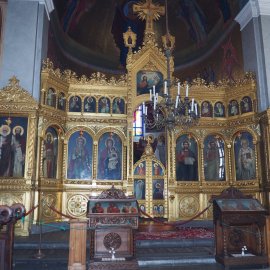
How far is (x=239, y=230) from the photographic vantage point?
20.7 ft

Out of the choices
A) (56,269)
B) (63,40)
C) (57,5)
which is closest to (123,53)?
(63,40)

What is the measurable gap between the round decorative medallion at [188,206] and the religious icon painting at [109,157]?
2227 millimetres

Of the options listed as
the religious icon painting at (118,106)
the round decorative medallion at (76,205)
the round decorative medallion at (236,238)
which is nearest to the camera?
the round decorative medallion at (236,238)

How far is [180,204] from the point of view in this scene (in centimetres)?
1052

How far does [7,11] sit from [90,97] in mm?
3620

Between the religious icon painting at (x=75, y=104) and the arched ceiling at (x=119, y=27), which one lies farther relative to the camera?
the arched ceiling at (x=119, y=27)

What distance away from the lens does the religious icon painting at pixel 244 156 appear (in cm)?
1005

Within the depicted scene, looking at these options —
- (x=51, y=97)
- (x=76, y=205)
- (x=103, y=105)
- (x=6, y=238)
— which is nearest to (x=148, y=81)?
(x=103, y=105)

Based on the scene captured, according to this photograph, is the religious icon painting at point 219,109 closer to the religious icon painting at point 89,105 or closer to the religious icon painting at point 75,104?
the religious icon painting at point 89,105

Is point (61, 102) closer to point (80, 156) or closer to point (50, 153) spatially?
point (50, 153)

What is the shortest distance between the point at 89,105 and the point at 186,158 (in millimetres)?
3711

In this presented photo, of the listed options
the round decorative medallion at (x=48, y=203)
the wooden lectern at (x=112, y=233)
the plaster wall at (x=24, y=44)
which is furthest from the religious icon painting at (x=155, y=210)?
the plaster wall at (x=24, y=44)

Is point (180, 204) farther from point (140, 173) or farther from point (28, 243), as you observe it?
point (28, 243)

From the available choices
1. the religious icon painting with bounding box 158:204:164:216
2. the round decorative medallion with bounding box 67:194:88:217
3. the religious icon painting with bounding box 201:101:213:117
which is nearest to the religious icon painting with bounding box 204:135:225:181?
the religious icon painting with bounding box 201:101:213:117
